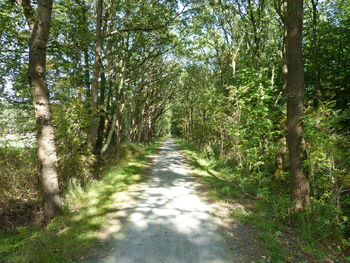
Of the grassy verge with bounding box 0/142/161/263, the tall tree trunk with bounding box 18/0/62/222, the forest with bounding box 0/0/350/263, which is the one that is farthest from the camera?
the tall tree trunk with bounding box 18/0/62/222

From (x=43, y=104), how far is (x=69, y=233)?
2.94m

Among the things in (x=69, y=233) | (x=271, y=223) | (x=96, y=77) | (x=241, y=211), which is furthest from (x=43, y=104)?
(x=271, y=223)

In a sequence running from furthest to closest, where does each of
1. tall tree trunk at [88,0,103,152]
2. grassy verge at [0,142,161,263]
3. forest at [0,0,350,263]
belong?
tall tree trunk at [88,0,103,152]
forest at [0,0,350,263]
grassy verge at [0,142,161,263]

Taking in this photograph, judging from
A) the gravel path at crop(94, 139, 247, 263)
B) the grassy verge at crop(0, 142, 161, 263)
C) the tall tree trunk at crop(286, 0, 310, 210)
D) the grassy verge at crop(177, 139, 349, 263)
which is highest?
the tall tree trunk at crop(286, 0, 310, 210)

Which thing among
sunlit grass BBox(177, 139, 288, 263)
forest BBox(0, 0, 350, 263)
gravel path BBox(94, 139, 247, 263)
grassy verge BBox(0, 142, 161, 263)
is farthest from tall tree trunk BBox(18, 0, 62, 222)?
sunlit grass BBox(177, 139, 288, 263)

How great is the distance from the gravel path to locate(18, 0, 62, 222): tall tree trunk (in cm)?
196

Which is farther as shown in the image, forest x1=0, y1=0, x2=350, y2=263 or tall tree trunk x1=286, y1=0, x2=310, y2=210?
tall tree trunk x1=286, y1=0, x2=310, y2=210

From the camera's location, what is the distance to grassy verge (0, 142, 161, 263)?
3441 millimetres

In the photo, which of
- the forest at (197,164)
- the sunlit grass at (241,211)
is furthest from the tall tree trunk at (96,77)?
the sunlit grass at (241,211)

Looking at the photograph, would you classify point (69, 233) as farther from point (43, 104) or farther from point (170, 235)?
point (43, 104)

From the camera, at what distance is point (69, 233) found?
412cm

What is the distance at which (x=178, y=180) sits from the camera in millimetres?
8656

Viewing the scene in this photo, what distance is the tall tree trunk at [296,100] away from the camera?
5016 mm

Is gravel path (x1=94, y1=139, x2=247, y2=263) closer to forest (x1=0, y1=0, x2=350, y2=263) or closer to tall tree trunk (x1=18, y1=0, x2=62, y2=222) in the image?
forest (x1=0, y1=0, x2=350, y2=263)
